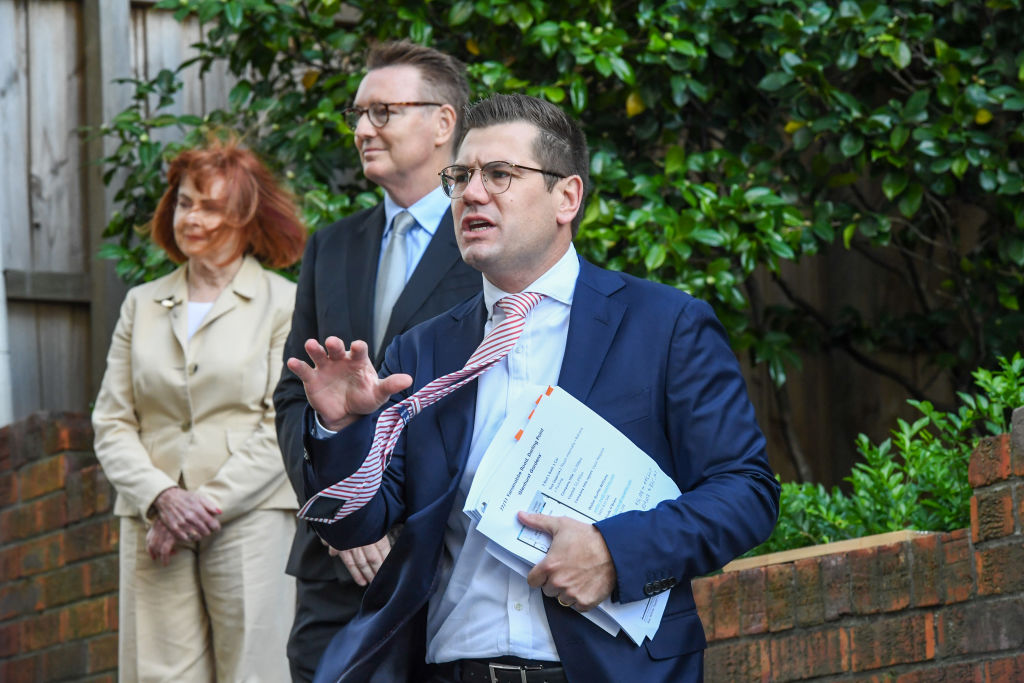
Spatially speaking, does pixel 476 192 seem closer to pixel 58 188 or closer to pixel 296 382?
pixel 296 382

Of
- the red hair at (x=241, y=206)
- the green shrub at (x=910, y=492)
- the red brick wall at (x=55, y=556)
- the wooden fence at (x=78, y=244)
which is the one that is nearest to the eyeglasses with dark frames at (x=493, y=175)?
the green shrub at (x=910, y=492)

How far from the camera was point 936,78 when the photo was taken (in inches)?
196

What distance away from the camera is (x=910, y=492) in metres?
3.91

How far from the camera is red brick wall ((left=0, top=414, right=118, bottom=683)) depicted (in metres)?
5.11

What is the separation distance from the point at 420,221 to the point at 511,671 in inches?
55.2

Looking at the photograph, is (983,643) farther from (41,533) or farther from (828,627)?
(41,533)

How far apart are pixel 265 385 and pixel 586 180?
181 centimetres

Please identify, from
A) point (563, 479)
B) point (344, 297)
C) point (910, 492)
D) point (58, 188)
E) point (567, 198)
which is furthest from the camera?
point (58, 188)

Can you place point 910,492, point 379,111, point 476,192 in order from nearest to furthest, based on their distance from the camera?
1. point 476,192
2. point 379,111
3. point 910,492

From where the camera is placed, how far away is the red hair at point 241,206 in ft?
14.5

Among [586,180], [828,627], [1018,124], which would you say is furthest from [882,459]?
[586,180]

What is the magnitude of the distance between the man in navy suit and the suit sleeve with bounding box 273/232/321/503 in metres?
0.67

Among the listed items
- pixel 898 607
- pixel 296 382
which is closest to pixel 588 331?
pixel 296 382

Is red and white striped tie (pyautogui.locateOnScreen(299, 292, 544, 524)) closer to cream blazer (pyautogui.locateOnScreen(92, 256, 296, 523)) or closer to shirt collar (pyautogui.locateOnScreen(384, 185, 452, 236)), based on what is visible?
shirt collar (pyautogui.locateOnScreen(384, 185, 452, 236))
